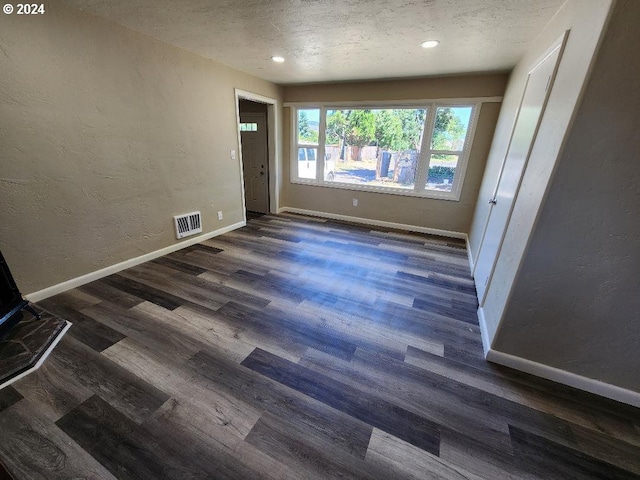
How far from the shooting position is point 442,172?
417 centimetres

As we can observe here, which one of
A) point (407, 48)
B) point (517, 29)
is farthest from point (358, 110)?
point (517, 29)

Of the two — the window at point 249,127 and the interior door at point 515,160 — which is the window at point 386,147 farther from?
the interior door at point 515,160

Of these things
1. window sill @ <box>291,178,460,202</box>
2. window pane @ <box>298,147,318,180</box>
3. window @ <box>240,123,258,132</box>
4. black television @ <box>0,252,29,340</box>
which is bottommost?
black television @ <box>0,252,29,340</box>

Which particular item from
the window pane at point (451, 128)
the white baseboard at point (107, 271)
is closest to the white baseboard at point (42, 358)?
the white baseboard at point (107, 271)

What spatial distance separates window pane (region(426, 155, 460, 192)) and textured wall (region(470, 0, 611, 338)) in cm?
191

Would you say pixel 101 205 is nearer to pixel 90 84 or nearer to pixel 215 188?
pixel 90 84

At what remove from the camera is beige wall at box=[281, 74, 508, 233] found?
368 centimetres

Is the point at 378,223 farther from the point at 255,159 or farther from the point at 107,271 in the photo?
the point at 107,271

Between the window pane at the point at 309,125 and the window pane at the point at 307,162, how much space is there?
0.17 meters

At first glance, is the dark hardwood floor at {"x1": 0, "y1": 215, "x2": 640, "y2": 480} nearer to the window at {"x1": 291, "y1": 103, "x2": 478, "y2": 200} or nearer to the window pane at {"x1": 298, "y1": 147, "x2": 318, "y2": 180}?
the window at {"x1": 291, "y1": 103, "x2": 478, "y2": 200}

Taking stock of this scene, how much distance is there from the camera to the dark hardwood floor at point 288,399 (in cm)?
120

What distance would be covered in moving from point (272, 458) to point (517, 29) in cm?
358

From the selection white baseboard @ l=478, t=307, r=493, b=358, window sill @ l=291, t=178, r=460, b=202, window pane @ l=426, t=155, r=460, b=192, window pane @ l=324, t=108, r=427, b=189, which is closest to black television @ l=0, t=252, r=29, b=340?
white baseboard @ l=478, t=307, r=493, b=358

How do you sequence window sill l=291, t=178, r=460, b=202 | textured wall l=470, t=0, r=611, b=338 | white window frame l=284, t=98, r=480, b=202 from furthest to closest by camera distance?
1. window sill l=291, t=178, r=460, b=202
2. white window frame l=284, t=98, r=480, b=202
3. textured wall l=470, t=0, r=611, b=338
